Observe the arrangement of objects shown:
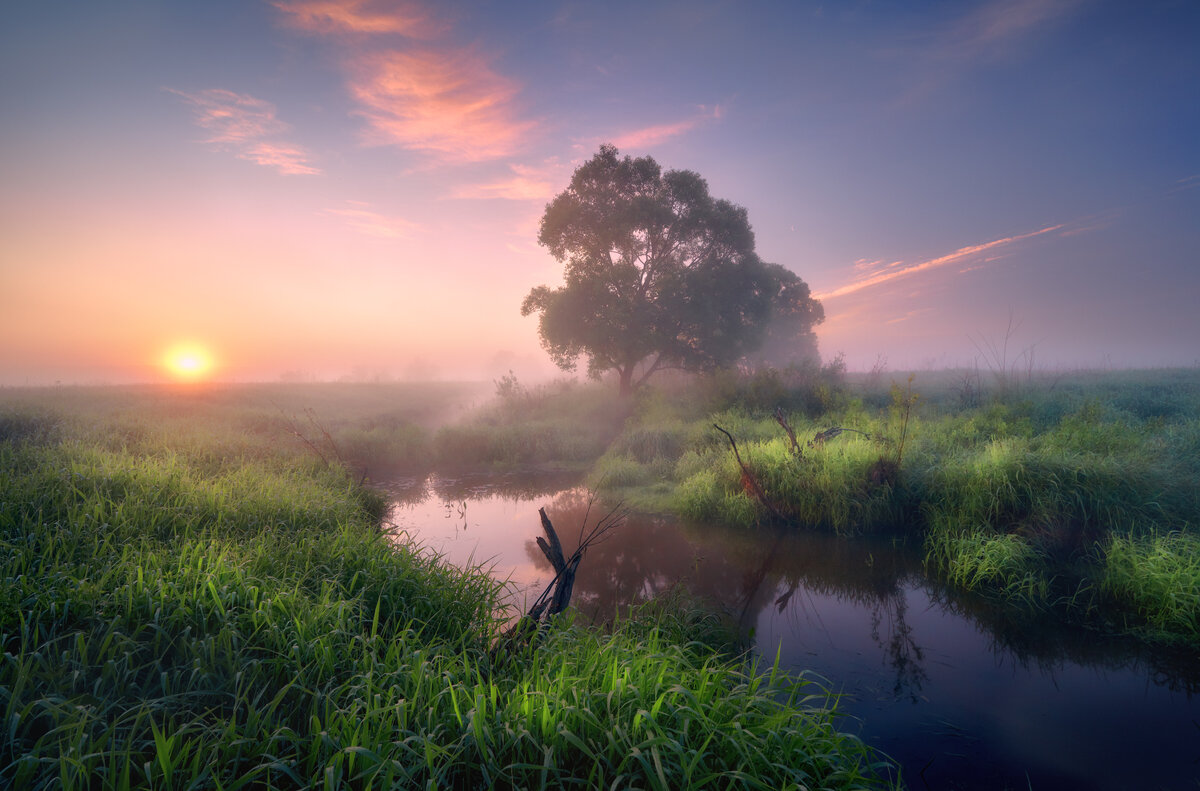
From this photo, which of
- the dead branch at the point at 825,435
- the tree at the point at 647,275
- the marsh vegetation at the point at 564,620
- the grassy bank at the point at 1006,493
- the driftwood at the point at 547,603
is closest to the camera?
the marsh vegetation at the point at 564,620

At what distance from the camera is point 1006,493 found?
7156mm

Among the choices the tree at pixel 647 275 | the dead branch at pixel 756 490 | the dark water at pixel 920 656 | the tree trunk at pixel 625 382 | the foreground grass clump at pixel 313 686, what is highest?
the tree at pixel 647 275

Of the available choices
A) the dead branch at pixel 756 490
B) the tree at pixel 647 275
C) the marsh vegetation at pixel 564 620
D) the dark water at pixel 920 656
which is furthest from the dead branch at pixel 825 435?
the tree at pixel 647 275

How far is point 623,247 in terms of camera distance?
69.7 feet

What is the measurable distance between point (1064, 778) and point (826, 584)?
10.9 feet

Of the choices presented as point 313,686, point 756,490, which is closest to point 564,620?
point 313,686

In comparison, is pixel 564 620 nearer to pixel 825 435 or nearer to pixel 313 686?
pixel 313 686

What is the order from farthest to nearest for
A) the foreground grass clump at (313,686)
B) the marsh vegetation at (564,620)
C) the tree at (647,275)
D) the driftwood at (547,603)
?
1. the tree at (647,275)
2. the driftwood at (547,603)
3. the marsh vegetation at (564,620)
4. the foreground grass clump at (313,686)

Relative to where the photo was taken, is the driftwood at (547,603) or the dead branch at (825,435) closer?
the driftwood at (547,603)

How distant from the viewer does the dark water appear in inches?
141

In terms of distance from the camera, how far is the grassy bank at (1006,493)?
5.73 m

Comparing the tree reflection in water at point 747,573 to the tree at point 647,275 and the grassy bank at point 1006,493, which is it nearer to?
the grassy bank at point 1006,493

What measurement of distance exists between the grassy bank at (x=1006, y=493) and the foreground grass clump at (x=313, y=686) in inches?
170

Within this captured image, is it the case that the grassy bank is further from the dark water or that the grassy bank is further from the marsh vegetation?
the dark water
